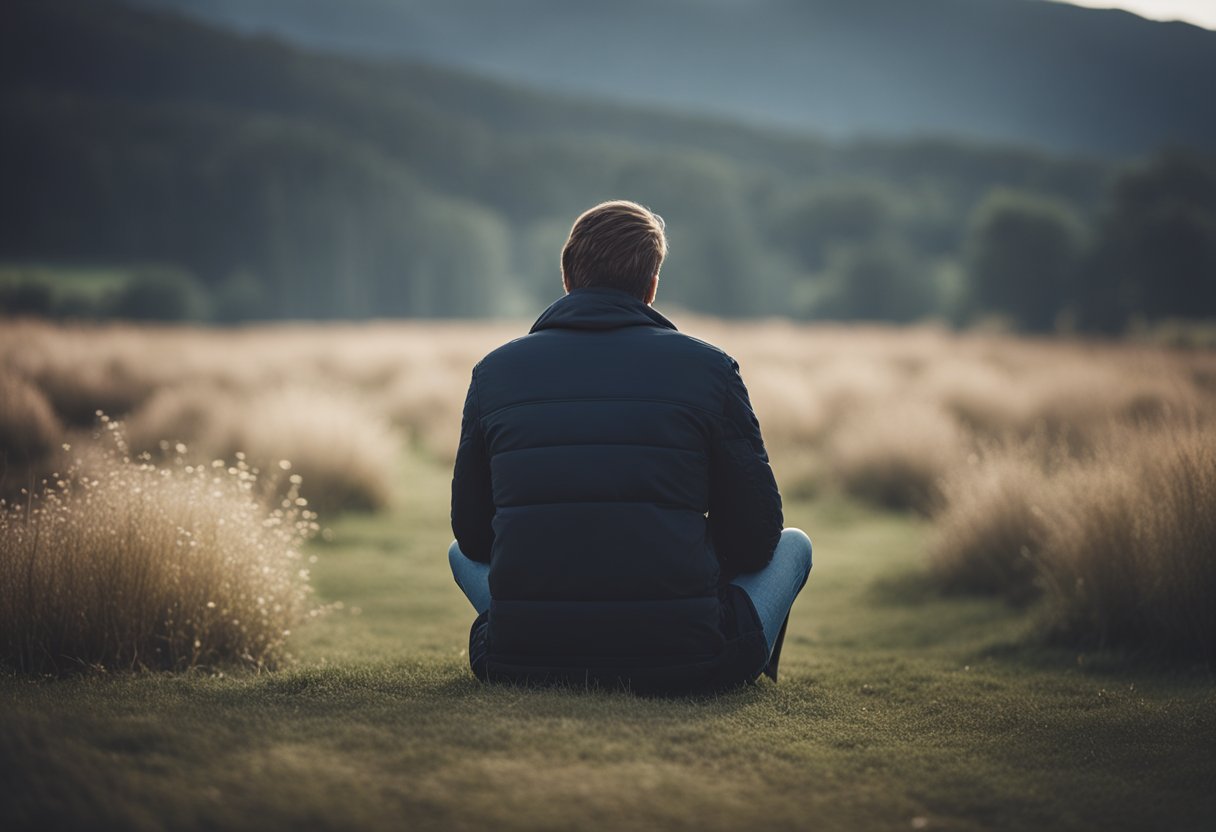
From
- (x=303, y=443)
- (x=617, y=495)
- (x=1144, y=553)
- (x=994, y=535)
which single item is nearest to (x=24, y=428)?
(x=303, y=443)

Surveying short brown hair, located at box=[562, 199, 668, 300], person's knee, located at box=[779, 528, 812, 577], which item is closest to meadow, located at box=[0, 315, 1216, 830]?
person's knee, located at box=[779, 528, 812, 577]

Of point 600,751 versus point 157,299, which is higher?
point 157,299

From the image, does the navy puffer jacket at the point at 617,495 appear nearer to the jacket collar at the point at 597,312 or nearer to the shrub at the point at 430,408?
the jacket collar at the point at 597,312

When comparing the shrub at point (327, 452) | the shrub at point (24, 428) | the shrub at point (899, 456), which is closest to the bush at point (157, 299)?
the shrub at point (24, 428)

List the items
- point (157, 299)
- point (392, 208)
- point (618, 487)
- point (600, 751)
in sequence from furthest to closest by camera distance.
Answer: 1. point (392, 208)
2. point (157, 299)
3. point (618, 487)
4. point (600, 751)

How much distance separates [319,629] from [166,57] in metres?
193

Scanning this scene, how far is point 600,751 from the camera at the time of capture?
2.34 meters

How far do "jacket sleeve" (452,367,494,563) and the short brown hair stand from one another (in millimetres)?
503

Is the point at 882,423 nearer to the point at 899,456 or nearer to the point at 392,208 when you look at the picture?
the point at 899,456

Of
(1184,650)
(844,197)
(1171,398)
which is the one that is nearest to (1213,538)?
(1184,650)

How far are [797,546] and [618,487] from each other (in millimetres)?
829

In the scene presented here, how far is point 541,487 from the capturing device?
2.70m

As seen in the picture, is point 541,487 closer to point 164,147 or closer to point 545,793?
point 545,793

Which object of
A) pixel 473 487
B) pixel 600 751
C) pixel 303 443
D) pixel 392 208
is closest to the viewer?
pixel 600 751
